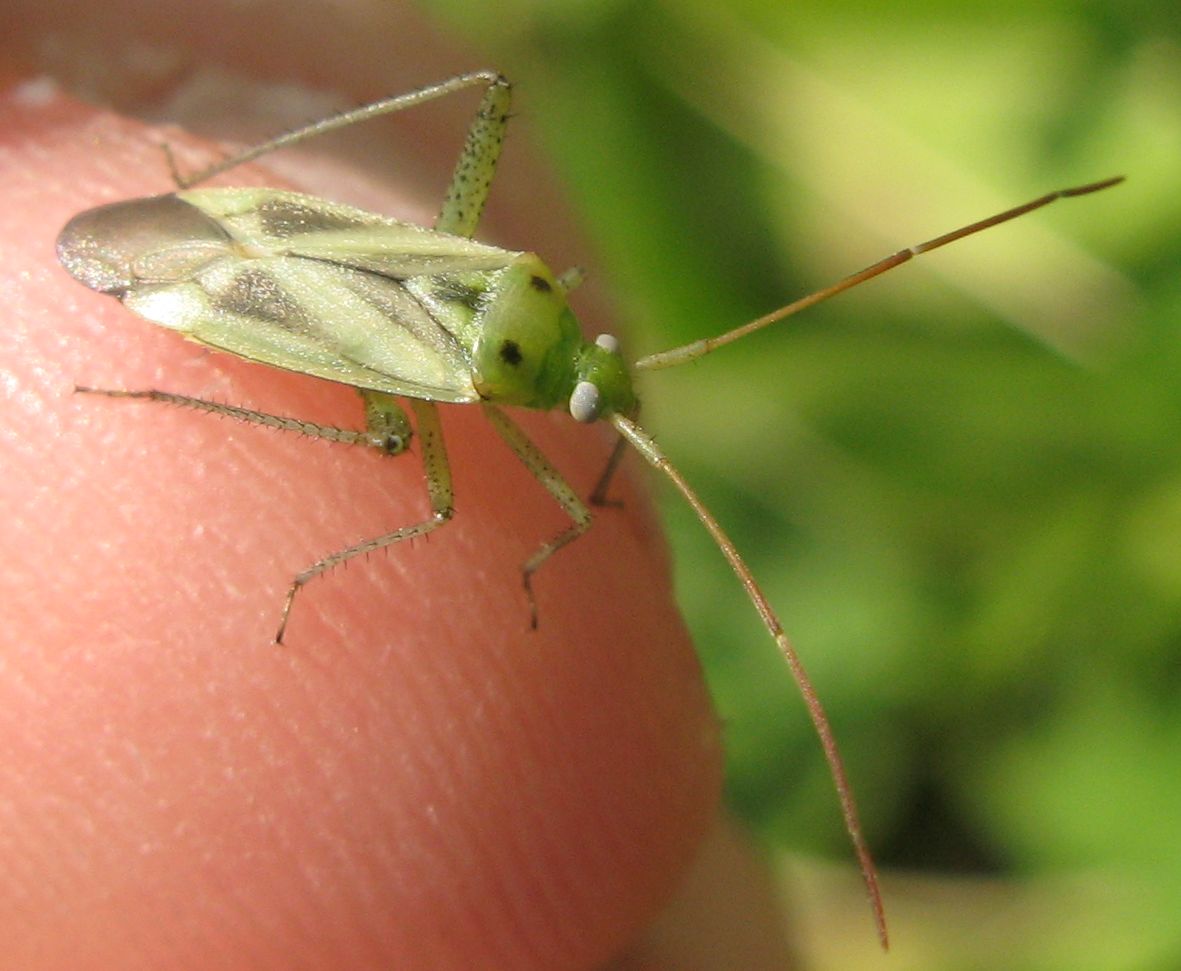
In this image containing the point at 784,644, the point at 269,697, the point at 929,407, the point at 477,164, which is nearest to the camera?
the point at 269,697

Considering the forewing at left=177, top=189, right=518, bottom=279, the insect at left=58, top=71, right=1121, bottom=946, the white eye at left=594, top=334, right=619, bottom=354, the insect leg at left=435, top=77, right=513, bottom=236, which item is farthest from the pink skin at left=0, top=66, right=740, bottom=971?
the insect leg at left=435, top=77, right=513, bottom=236

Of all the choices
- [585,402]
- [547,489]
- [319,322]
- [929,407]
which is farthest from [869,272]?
[929,407]

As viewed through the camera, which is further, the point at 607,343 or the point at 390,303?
the point at 607,343

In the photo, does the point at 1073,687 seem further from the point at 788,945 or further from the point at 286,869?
the point at 286,869

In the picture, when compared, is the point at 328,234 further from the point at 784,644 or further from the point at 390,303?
the point at 784,644

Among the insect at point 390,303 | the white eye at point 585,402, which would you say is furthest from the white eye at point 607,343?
the white eye at point 585,402

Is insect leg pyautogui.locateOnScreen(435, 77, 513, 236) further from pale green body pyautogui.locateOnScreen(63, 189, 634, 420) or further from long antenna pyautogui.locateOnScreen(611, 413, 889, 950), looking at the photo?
long antenna pyautogui.locateOnScreen(611, 413, 889, 950)

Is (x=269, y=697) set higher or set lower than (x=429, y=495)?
lower

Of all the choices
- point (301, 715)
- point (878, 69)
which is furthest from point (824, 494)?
Result: point (301, 715)
